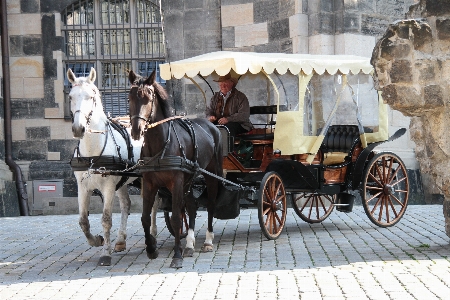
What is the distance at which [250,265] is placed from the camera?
853 cm

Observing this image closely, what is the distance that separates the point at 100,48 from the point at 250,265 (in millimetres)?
9121

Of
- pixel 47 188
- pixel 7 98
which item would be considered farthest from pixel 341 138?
pixel 7 98

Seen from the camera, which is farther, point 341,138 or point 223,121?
point 341,138

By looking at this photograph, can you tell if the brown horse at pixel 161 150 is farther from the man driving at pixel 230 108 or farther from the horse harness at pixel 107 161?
the man driving at pixel 230 108

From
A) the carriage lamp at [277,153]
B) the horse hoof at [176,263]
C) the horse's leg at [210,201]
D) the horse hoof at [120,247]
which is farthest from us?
the carriage lamp at [277,153]

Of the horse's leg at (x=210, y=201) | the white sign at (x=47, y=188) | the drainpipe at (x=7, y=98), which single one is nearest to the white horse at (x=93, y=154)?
the horse's leg at (x=210, y=201)

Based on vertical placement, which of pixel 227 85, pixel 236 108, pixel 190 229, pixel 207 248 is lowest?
pixel 207 248

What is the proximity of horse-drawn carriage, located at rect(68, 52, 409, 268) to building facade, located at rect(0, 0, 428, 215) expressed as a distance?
13.3ft

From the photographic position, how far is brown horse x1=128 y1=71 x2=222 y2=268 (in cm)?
891

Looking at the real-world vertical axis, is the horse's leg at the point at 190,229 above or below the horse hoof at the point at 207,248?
above

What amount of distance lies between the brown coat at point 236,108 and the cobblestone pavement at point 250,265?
153 centimetres

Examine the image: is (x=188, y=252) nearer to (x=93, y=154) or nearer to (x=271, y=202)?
(x=93, y=154)

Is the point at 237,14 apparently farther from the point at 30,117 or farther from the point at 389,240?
the point at 389,240

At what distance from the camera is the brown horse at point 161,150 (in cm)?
891
